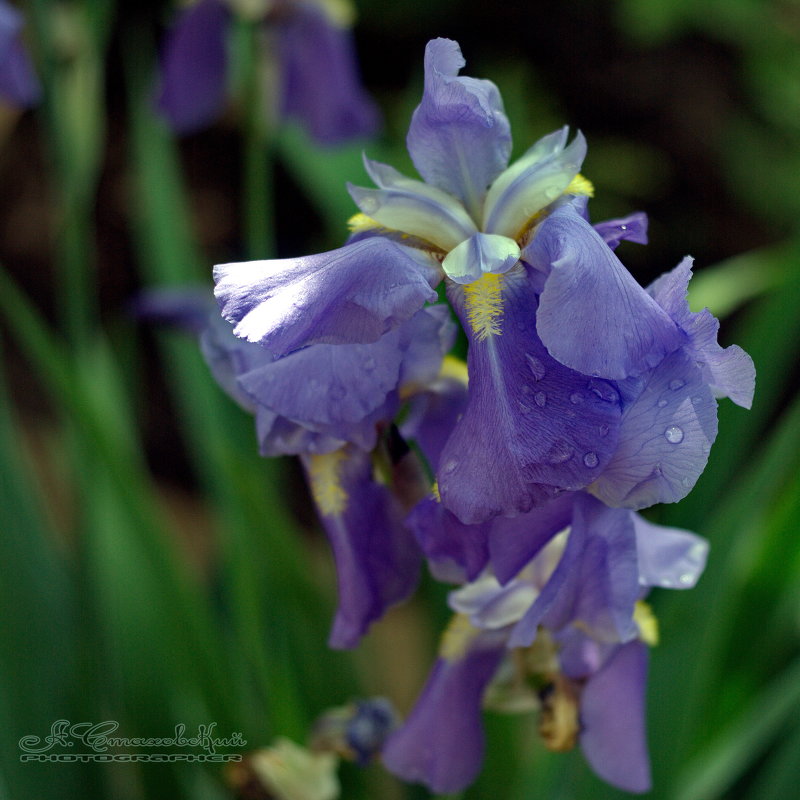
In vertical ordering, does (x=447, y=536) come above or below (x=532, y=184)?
below

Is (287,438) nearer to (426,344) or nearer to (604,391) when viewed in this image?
(426,344)

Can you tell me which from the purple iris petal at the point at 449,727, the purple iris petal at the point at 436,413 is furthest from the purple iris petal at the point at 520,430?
the purple iris petal at the point at 449,727

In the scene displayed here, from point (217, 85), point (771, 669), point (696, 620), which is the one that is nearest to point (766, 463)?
point (696, 620)

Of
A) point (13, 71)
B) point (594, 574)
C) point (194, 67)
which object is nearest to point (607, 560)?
point (594, 574)

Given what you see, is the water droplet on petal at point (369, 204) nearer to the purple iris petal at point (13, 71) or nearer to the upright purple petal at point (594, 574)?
the upright purple petal at point (594, 574)

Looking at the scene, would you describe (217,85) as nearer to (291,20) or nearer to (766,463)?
(291,20)
